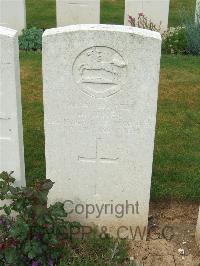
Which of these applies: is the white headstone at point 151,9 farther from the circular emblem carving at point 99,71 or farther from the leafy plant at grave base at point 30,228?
the leafy plant at grave base at point 30,228

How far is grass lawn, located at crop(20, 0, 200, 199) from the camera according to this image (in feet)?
16.3

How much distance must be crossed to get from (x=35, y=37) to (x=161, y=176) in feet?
17.8

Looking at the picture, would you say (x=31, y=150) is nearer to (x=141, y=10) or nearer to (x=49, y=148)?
(x=49, y=148)

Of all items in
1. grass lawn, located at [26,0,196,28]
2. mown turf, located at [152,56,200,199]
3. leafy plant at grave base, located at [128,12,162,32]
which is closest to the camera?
mown turf, located at [152,56,200,199]

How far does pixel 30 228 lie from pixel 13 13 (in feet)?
23.9

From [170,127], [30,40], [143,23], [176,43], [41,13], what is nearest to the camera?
[170,127]

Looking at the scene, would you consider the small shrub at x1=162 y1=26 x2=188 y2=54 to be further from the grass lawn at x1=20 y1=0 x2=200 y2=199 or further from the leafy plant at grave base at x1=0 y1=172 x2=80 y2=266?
the leafy plant at grave base at x1=0 y1=172 x2=80 y2=266

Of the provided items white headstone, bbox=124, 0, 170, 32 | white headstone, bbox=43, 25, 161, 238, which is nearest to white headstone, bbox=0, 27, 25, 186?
white headstone, bbox=43, 25, 161, 238

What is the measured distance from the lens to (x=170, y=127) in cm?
612

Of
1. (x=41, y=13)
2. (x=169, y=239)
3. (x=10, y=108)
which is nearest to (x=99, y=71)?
(x=10, y=108)

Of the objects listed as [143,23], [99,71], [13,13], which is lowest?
[99,71]

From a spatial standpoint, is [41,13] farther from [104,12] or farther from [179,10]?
[179,10]

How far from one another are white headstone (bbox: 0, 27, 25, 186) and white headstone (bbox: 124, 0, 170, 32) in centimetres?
676

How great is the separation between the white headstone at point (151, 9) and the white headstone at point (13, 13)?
7.31 ft
